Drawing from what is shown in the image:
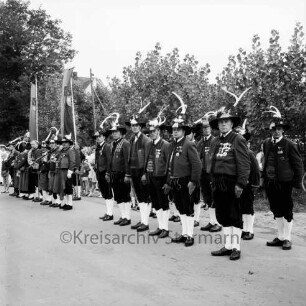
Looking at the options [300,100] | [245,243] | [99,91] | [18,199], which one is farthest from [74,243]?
[99,91]

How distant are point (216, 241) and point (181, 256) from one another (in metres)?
1.24

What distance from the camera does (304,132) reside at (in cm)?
1309

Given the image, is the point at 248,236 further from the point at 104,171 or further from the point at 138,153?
the point at 104,171

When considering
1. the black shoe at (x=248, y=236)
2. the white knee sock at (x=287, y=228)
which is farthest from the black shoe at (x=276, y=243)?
the black shoe at (x=248, y=236)

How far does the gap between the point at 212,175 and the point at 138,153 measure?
2.86 meters

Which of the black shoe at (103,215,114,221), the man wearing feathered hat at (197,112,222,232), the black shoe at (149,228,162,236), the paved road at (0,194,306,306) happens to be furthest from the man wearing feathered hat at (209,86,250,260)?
the black shoe at (103,215,114,221)

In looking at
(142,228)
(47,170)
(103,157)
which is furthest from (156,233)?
(47,170)

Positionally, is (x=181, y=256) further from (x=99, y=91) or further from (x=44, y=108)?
(x=99, y=91)

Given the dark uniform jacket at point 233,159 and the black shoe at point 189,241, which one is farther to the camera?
the black shoe at point 189,241

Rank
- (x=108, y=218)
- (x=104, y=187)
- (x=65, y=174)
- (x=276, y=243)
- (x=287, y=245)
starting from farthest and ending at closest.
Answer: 1. (x=65, y=174)
2. (x=104, y=187)
3. (x=108, y=218)
4. (x=276, y=243)
5. (x=287, y=245)

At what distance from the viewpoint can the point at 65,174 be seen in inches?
501

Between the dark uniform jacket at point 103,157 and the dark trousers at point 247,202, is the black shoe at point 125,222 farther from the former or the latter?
the dark trousers at point 247,202

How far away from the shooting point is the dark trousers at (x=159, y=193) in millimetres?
8398

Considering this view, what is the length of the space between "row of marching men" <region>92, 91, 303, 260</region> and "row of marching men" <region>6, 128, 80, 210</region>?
2.77 metres
